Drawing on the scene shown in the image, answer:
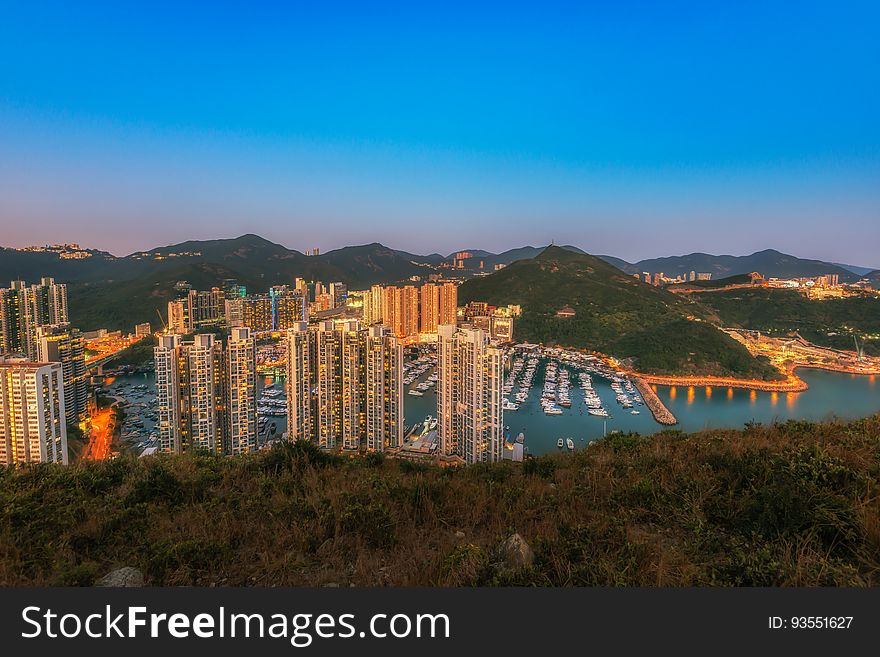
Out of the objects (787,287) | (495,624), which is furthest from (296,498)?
(787,287)

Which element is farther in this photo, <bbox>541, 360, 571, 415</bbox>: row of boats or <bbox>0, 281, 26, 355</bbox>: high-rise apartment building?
<bbox>0, 281, 26, 355</bbox>: high-rise apartment building

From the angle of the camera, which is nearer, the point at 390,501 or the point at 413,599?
the point at 413,599

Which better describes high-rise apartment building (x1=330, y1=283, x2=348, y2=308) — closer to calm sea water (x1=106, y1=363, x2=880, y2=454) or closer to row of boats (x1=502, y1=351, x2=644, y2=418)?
calm sea water (x1=106, y1=363, x2=880, y2=454)

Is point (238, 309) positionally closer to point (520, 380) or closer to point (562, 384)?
point (520, 380)

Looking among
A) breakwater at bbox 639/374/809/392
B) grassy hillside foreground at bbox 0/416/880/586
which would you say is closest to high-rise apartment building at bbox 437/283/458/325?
breakwater at bbox 639/374/809/392

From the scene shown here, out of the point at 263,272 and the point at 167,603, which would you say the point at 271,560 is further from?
the point at 263,272

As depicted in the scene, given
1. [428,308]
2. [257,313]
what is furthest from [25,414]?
[428,308]
